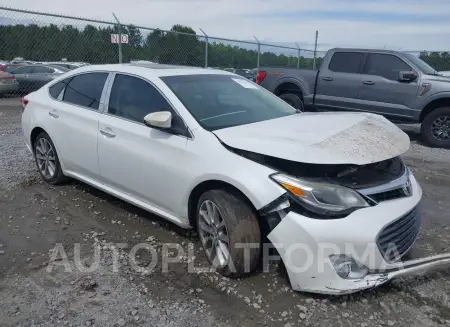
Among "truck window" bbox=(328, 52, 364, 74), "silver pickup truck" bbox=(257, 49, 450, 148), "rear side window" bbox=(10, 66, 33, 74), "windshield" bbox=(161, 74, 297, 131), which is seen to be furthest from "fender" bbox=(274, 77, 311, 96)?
"rear side window" bbox=(10, 66, 33, 74)

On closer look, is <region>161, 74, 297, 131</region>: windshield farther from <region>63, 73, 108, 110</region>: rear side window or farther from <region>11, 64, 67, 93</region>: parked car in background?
<region>11, 64, 67, 93</region>: parked car in background

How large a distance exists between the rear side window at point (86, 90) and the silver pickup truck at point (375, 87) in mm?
5977

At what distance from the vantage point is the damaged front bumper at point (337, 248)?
2.60m

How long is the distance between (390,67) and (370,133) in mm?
6140

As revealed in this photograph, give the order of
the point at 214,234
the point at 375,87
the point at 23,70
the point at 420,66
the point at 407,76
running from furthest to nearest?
the point at 23,70
the point at 375,87
the point at 420,66
the point at 407,76
the point at 214,234

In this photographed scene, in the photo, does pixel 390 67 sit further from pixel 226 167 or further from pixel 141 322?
pixel 141 322

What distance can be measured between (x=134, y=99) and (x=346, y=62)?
21.4ft

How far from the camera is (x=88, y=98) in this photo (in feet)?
14.3

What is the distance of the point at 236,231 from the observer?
2.92 metres

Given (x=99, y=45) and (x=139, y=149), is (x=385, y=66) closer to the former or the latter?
(x=139, y=149)

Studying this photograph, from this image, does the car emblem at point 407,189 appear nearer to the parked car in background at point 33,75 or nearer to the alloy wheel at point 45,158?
the alloy wheel at point 45,158

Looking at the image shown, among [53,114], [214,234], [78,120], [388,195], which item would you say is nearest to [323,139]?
[388,195]

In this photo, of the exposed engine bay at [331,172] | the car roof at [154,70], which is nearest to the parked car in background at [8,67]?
the car roof at [154,70]

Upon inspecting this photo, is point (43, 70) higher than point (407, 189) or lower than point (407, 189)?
lower
